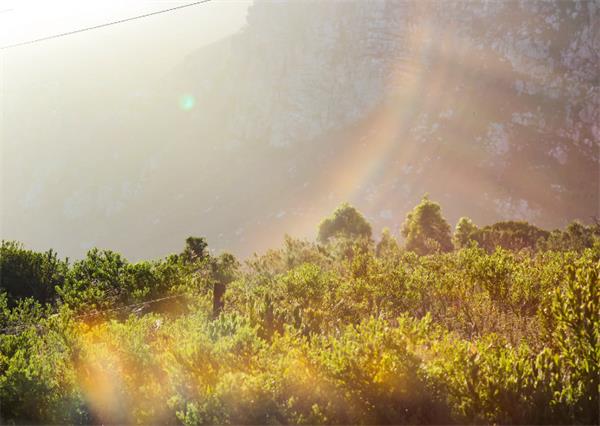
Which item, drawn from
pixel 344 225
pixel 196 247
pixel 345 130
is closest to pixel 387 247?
pixel 196 247

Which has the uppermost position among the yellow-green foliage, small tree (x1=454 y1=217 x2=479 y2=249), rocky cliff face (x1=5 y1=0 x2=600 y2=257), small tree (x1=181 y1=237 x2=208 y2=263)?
rocky cliff face (x1=5 y1=0 x2=600 y2=257)

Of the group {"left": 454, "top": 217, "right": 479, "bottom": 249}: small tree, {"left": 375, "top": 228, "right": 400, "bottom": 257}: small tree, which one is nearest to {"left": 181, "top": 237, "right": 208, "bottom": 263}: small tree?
{"left": 375, "top": 228, "right": 400, "bottom": 257}: small tree

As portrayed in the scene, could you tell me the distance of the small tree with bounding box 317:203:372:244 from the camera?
51562 mm

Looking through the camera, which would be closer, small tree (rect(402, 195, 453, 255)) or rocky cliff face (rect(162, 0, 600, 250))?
small tree (rect(402, 195, 453, 255))

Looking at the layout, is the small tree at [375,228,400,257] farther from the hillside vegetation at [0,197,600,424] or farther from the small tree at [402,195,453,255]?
the hillside vegetation at [0,197,600,424]

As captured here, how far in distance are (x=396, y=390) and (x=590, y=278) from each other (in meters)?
2.93

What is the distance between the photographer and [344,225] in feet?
171

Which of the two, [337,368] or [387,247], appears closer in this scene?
[337,368]

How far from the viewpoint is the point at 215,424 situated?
19.0 ft

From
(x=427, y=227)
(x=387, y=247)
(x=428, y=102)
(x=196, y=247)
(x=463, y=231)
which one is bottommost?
(x=196, y=247)

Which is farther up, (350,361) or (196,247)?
(196,247)

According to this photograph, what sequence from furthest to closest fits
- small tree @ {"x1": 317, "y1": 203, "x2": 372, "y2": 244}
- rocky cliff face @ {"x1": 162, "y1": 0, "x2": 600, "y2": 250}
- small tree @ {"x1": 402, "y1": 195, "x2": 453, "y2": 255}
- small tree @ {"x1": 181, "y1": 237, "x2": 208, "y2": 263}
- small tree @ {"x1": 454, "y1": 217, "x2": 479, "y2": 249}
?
rocky cliff face @ {"x1": 162, "y1": 0, "x2": 600, "y2": 250}, small tree @ {"x1": 317, "y1": 203, "x2": 372, "y2": 244}, small tree @ {"x1": 402, "y1": 195, "x2": 453, "y2": 255}, small tree @ {"x1": 454, "y1": 217, "x2": 479, "y2": 249}, small tree @ {"x1": 181, "y1": 237, "x2": 208, "y2": 263}

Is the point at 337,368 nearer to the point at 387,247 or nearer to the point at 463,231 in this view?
the point at 387,247

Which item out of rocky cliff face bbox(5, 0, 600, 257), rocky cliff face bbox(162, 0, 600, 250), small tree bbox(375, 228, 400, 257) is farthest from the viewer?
rocky cliff face bbox(5, 0, 600, 257)
